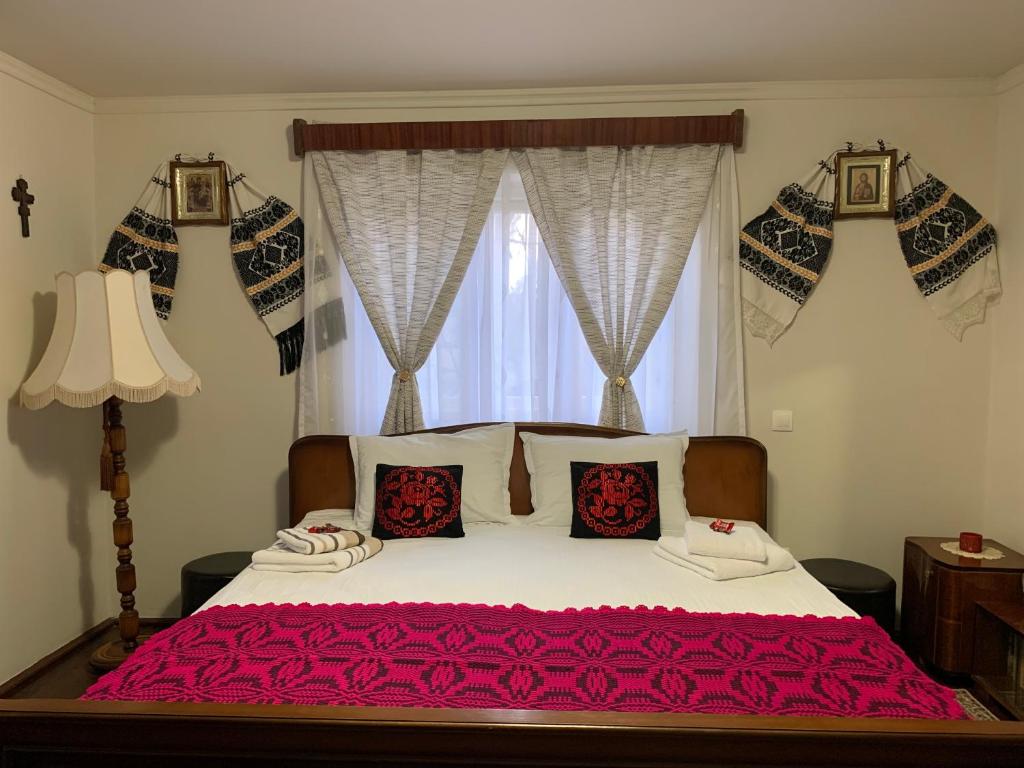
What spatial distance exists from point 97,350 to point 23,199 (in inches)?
29.6

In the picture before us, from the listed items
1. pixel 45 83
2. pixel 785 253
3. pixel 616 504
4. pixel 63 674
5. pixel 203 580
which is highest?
pixel 45 83

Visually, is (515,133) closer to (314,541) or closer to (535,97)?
(535,97)

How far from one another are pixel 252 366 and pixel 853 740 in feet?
9.68

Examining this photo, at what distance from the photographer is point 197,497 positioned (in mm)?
3557

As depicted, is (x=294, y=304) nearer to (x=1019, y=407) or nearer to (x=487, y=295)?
(x=487, y=295)

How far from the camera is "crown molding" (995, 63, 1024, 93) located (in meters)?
3.04

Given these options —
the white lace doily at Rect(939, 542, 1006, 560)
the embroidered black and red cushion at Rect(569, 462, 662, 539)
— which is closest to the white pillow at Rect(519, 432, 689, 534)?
the embroidered black and red cushion at Rect(569, 462, 662, 539)

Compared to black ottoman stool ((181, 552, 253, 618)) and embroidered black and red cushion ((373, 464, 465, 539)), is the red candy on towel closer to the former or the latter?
embroidered black and red cushion ((373, 464, 465, 539))

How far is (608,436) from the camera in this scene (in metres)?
3.29

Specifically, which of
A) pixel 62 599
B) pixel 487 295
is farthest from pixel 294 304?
pixel 62 599

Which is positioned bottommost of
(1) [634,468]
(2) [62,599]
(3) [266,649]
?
(2) [62,599]

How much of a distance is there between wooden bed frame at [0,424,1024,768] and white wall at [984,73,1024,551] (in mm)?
2143

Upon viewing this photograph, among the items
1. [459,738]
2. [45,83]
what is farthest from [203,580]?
[45,83]

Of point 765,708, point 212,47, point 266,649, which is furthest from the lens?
point 212,47
